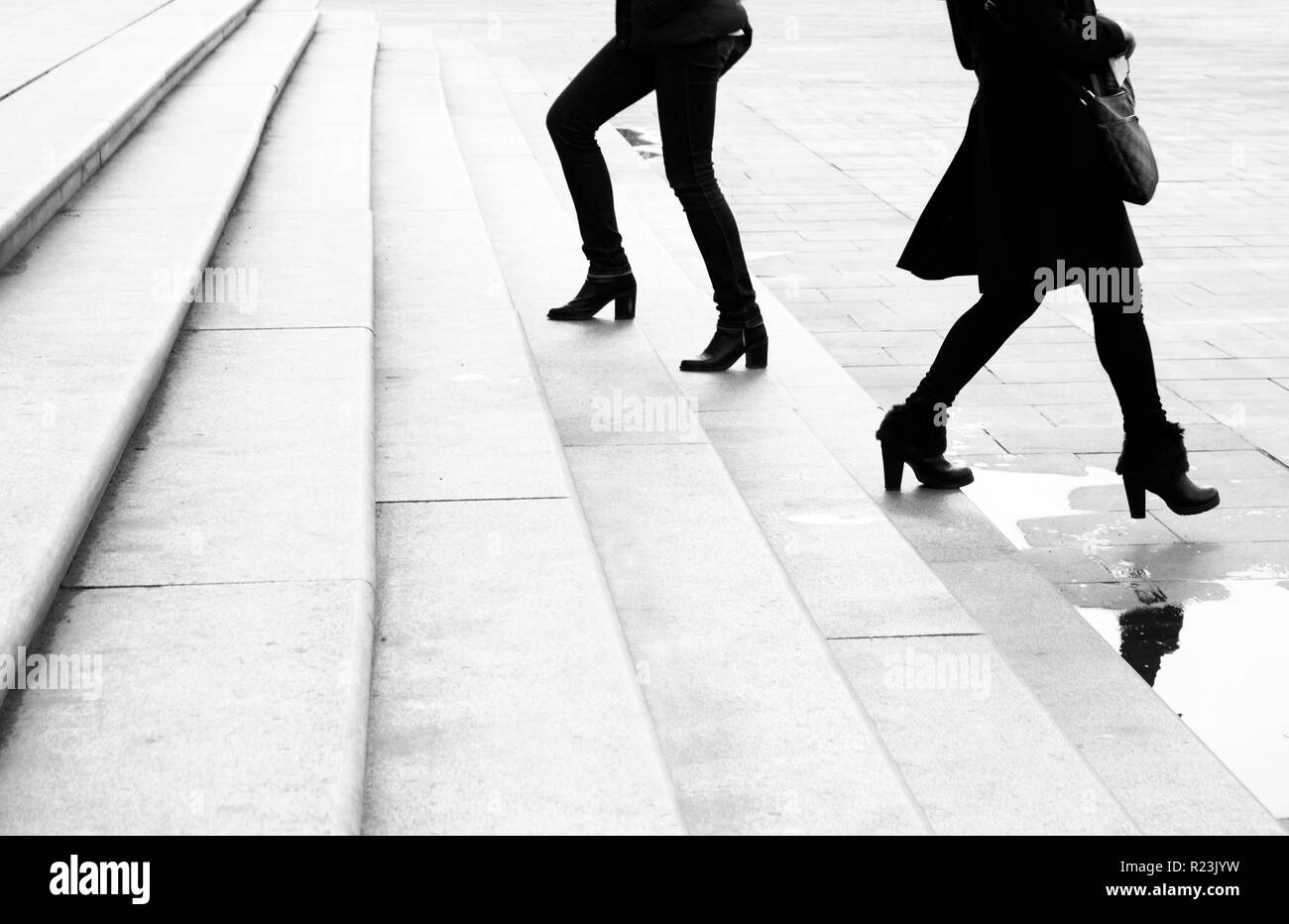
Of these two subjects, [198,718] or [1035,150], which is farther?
[1035,150]

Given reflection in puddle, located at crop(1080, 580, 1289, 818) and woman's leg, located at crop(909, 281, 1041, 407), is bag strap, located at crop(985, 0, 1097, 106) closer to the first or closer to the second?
woman's leg, located at crop(909, 281, 1041, 407)

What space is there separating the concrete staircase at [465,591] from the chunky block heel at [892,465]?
7 centimetres

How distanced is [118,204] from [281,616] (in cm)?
338

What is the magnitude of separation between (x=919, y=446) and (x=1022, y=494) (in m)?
0.43

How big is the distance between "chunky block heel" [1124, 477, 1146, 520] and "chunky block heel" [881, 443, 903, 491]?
637 mm

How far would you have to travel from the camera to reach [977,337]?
4090 millimetres

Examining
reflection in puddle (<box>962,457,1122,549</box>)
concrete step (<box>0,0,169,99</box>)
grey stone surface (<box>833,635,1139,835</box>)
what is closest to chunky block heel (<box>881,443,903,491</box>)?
reflection in puddle (<box>962,457,1122,549</box>)

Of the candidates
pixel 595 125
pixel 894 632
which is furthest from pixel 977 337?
pixel 595 125

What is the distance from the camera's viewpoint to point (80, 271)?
459 cm

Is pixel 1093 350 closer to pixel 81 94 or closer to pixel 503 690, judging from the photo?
pixel 503 690

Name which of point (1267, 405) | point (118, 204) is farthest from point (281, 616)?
point (1267, 405)

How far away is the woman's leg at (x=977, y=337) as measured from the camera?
3.97 m
